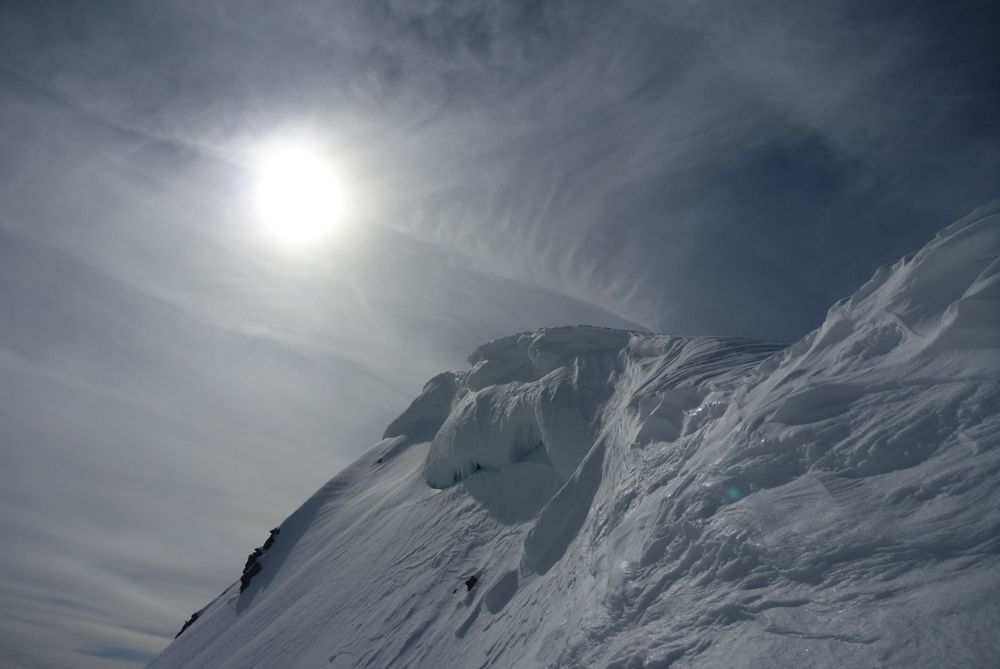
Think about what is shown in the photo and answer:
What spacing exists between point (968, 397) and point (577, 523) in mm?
7708

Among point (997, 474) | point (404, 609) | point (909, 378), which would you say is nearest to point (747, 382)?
point (909, 378)

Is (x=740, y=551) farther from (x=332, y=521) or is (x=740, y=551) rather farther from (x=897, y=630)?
(x=332, y=521)

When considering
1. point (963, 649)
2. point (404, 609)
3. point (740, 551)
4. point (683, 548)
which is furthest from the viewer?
point (404, 609)

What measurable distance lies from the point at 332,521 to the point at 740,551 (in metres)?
20.9

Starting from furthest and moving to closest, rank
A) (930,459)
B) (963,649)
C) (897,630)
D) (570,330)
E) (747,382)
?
(570,330) → (747,382) → (930,459) → (897,630) → (963,649)

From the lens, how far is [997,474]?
499 cm

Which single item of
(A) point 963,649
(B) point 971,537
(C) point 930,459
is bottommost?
(A) point 963,649

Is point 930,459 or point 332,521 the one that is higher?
point 332,521

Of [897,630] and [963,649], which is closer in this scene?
[963,649]

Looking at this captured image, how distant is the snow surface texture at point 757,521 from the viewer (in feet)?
16.1

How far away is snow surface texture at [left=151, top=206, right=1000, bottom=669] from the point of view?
16.1 ft

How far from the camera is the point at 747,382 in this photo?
9.56 m

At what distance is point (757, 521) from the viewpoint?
21.2 feet

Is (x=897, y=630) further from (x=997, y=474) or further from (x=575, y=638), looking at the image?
(x=575, y=638)
